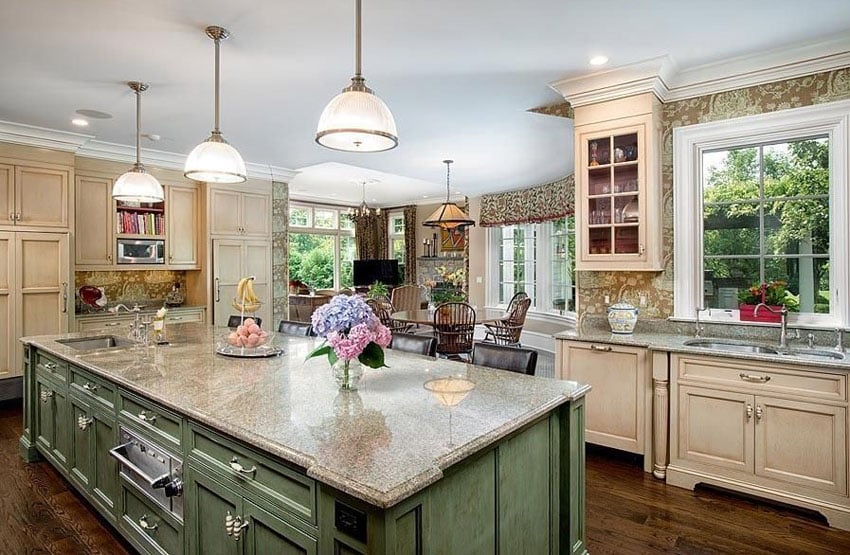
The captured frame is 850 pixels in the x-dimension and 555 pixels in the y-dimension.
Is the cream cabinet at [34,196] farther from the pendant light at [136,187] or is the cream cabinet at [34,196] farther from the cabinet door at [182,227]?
the pendant light at [136,187]

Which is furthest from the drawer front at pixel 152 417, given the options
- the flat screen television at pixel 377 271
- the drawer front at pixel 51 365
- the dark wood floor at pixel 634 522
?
the flat screen television at pixel 377 271

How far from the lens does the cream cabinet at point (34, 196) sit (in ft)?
15.0

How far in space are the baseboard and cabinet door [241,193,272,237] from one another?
2786 mm

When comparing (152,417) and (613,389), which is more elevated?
(152,417)

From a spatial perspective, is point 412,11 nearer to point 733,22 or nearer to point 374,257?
point 733,22

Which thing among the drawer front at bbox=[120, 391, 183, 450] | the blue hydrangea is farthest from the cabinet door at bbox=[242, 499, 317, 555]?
the blue hydrangea

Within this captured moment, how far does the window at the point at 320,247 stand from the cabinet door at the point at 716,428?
906 cm

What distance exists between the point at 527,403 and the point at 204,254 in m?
5.29

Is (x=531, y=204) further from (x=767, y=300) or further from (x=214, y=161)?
(x=214, y=161)

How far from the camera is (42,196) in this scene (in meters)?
4.77

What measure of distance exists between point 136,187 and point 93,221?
8.31 feet

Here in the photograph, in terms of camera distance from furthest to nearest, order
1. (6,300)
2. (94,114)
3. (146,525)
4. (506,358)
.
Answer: (6,300) → (94,114) → (506,358) → (146,525)

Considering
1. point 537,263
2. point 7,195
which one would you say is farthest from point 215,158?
point 537,263

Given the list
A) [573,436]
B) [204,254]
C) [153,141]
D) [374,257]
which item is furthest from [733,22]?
[374,257]
